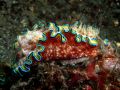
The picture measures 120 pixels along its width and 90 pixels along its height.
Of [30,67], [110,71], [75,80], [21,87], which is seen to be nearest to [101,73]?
[110,71]

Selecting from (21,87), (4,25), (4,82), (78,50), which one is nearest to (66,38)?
(78,50)

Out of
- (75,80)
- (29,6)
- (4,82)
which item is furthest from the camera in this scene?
(29,6)

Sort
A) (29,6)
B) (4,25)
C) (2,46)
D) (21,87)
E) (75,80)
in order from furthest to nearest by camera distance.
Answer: (29,6) → (4,25) → (2,46) → (21,87) → (75,80)

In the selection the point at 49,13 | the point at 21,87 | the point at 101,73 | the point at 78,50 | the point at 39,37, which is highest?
the point at 49,13

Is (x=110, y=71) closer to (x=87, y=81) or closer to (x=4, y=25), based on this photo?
(x=87, y=81)

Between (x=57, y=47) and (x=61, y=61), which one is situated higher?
(x=57, y=47)

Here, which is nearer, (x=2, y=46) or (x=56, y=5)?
(x=2, y=46)

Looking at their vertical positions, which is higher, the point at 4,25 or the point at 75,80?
the point at 4,25
